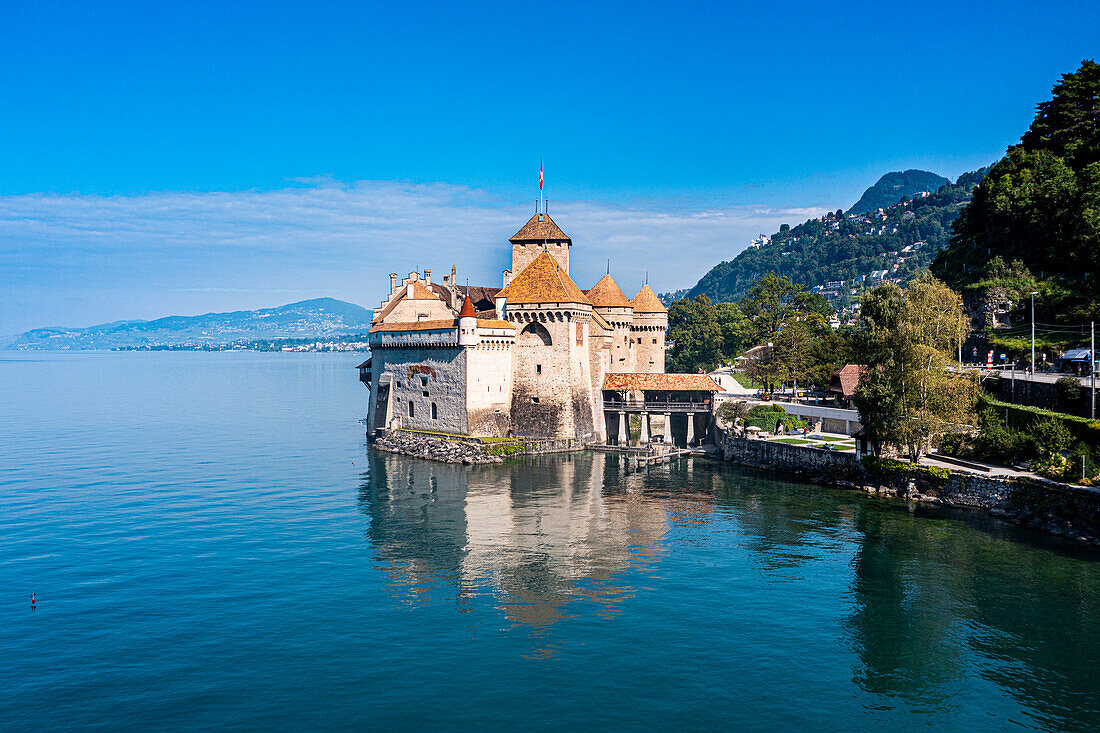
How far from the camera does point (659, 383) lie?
6219 centimetres

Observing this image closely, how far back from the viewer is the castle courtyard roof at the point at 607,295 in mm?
66312

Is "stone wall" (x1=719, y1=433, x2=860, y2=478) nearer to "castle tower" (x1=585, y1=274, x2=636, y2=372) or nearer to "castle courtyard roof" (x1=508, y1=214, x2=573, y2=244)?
"castle tower" (x1=585, y1=274, x2=636, y2=372)

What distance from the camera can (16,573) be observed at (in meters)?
29.8

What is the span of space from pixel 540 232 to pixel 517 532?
36.4 metres

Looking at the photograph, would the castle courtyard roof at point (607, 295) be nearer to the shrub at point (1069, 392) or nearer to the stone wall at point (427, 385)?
the stone wall at point (427, 385)

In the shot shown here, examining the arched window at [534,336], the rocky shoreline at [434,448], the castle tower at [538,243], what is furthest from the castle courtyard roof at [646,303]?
the rocky shoreline at [434,448]

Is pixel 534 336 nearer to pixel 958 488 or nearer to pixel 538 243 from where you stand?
pixel 538 243

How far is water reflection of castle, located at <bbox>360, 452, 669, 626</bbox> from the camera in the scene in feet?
93.8

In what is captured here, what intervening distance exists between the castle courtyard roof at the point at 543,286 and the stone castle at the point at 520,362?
0.09 metres

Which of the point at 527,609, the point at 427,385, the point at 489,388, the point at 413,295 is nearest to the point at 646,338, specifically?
the point at 489,388

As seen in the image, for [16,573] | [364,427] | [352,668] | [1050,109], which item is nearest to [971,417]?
[352,668]

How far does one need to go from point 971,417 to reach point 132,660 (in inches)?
1684

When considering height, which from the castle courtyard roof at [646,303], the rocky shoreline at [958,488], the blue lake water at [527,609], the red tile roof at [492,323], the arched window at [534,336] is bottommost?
the blue lake water at [527,609]

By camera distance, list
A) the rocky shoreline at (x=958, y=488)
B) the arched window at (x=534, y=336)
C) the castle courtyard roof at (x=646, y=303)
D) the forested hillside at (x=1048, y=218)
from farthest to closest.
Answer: the castle courtyard roof at (x=646, y=303) → the arched window at (x=534, y=336) → the forested hillside at (x=1048, y=218) → the rocky shoreline at (x=958, y=488)
